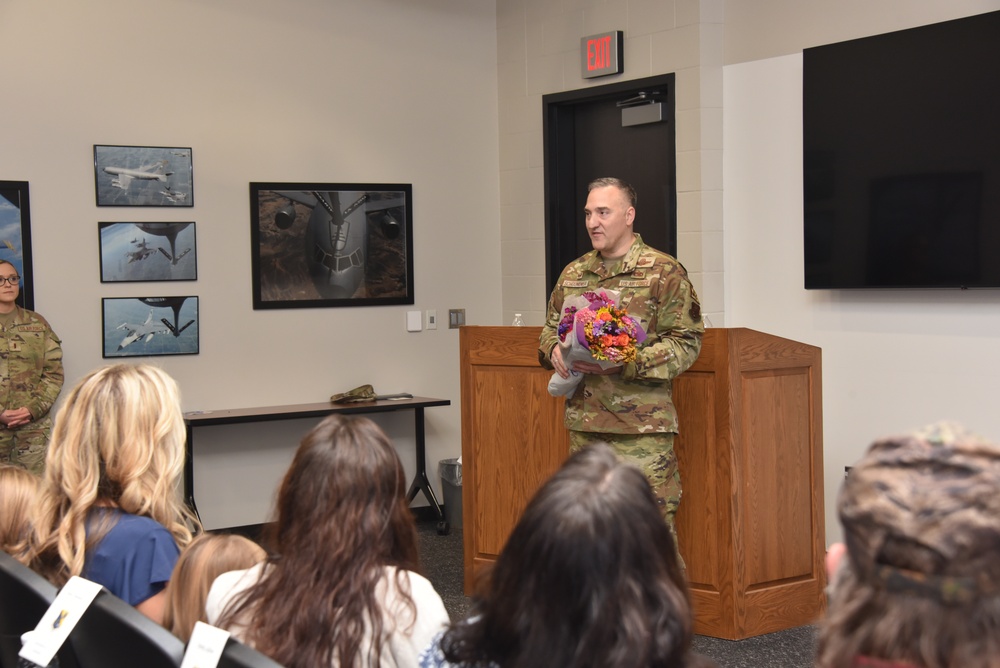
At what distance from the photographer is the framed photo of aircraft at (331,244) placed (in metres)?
5.70

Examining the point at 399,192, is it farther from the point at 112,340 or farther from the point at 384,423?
the point at 112,340

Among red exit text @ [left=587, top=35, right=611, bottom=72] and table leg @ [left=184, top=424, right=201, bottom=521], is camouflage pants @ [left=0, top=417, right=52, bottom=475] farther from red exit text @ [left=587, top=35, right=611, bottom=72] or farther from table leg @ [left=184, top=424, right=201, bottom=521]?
red exit text @ [left=587, top=35, right=611, bottom=72]

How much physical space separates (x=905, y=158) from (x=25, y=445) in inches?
171

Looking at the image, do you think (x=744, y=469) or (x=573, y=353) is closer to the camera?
(x=573, y=353)

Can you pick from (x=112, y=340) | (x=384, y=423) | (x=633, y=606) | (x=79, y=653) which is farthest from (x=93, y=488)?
(x=384, y=423)

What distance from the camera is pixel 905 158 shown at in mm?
4270

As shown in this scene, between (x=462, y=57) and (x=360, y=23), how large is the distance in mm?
695

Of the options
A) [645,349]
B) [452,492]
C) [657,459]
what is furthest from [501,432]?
[452,492]

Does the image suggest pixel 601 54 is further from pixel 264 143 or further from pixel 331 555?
pixel 331 555

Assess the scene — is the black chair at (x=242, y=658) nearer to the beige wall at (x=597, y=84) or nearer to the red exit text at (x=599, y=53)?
the beige wall at (x=597, y=84)

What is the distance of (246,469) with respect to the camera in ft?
18.6

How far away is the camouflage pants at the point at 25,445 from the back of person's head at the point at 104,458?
3.05 metres

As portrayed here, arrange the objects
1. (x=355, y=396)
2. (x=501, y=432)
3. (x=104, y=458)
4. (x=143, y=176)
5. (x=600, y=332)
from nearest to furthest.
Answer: (x=104, y=458) < (x=600, y=332) < (x=501, y=432) < (x=143, y=176) < (x=355, y=396)

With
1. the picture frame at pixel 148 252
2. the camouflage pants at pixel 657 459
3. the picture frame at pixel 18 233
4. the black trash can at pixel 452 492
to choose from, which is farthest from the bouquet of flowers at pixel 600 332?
the picture frame at pixel 18 233
